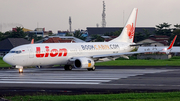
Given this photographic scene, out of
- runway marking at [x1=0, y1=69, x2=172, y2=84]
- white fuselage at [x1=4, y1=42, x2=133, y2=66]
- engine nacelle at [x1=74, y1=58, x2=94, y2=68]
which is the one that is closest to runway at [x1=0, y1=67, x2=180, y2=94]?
runway marking at [x1=0, y1=69, x2=172, y2=84]

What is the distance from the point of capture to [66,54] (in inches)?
1398

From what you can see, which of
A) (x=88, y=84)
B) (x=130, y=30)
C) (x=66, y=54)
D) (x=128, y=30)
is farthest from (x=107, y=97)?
(x=130, y=30)

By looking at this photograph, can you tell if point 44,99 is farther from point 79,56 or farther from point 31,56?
point 79,56

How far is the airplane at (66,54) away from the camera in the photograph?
31734 millimetres

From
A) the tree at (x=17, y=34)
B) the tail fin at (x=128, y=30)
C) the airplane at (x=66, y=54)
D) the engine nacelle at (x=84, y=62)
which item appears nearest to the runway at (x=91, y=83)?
the airplane at (x=66, y=54)

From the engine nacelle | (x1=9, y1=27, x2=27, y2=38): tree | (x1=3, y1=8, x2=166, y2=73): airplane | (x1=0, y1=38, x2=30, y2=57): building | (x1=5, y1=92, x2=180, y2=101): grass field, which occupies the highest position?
(x1=9, y1=27, x2=27, y2=38): tree

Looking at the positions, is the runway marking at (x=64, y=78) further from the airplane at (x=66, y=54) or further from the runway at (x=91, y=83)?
the airplane at (x=66, y=54)

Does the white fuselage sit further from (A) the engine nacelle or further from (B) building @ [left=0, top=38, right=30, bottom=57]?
(B) building @ [left=0, top=38, right=30, bottom=57]

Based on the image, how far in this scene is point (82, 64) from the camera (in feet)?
111

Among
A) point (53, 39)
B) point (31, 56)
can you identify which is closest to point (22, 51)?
point (31, 56)

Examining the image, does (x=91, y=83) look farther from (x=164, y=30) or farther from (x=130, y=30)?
(x=164, y=30)

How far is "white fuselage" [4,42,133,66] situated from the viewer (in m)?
31.5

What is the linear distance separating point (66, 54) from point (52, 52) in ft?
6.84

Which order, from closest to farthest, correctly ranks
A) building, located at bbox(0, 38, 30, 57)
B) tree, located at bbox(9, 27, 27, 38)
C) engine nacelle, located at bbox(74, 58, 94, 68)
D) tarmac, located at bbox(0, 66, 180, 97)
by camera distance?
tarmac, located at bbox(0, 66, 180, 97) < engine nacelle, located at bbox(74, 58, 94, 68) < building, located at bbox(0, 38, 30, 57) < tree, located at bbox(9, 27, 27, 38)
